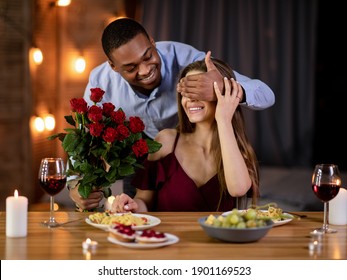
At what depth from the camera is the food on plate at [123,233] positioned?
1749 mm

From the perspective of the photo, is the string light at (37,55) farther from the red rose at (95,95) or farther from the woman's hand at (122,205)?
the woman's hand at (122,205)

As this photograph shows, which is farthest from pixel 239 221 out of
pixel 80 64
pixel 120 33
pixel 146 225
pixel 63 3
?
pixel 63 3

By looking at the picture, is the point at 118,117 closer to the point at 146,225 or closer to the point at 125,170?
the point at 125,170

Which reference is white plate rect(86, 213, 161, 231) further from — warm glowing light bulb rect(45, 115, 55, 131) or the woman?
warm glowing light bulb rect(45, 115, 55, 131)

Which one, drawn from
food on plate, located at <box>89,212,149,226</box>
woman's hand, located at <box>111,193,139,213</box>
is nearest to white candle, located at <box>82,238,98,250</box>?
food on plate, located at <box>89,212,149,226</box>

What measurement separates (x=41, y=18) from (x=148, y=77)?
304cm

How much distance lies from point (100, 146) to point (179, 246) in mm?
616

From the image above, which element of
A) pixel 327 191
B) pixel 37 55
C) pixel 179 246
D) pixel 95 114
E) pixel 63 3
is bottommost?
pixel 179 246

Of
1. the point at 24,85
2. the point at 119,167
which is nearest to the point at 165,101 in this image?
the point at 119,167

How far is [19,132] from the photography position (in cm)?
564

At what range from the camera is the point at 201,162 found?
2699 mm

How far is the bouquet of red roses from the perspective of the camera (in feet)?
7.27

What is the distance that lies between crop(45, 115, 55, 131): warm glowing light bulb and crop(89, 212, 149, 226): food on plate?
4079mm

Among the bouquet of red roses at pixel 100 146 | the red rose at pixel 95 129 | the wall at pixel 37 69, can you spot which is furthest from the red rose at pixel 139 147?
the wall at pixel 37 69
